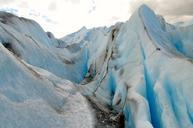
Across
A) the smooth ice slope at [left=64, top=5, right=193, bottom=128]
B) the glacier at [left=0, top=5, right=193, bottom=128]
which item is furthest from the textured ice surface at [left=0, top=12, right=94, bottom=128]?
the smooth ice slope at [left=64, top=5, right=193, bottom=128]

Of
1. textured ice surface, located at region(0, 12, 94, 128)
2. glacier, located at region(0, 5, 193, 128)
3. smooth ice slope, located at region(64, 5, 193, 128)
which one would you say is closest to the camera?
textured ice surface, located at region(0, 12, 94, 128)

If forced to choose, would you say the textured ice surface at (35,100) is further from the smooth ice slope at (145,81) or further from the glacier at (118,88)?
the smooth ice slope at (145,81)

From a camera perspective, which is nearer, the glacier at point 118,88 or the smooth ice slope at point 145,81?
the glacier at point 118,88

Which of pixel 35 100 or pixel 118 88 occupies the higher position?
pixel 35 100

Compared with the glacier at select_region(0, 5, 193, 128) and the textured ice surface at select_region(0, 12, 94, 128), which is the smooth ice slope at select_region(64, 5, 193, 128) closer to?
the glacier at select_region(0, 5, 193, 128)

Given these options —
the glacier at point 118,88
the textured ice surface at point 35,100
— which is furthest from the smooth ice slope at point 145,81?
the textured ice surface at point 35,100

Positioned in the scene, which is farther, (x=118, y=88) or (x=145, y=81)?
(x=118, y=88)

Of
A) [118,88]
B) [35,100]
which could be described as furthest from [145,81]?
[35,100]

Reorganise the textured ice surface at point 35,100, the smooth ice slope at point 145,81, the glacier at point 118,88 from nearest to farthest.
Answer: the textured ice surface at point 35,100 < the glacier at point 118,88 < the smooth ice slope at point 145,81

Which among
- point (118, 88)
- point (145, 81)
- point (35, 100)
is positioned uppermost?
point (35, 100)

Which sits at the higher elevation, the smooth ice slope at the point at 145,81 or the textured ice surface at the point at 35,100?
the textured ice surface at the point at 35,100

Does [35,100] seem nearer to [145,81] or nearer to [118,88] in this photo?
[145,81]

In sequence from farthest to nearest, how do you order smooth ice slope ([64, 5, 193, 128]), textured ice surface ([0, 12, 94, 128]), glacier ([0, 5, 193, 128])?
1. smooth ice slope ([64, 5, 193, 128])
2. glacier ([0, 5, 193, 128])
3. textured ice surface ([0, 12, 94, 128])

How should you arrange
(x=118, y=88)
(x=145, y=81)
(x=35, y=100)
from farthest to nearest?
1. (x=118, y=88)
2. (x=145, y=81)
3. (x=35, y=100)
